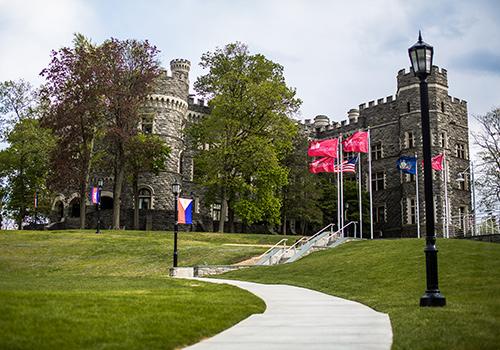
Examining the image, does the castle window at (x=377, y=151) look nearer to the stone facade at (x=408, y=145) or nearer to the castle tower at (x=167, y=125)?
the stone facade at (x=408, y=145)

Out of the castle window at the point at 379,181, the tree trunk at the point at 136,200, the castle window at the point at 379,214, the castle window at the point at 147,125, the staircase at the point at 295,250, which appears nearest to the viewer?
the staircase at the point at 295,250

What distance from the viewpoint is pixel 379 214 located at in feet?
180

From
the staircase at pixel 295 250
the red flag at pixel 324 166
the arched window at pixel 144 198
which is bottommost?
the staircase at pixel 295 250

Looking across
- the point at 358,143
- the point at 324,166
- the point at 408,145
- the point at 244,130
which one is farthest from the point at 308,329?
the point at 408,145

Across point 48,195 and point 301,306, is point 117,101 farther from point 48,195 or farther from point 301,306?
point 301,306

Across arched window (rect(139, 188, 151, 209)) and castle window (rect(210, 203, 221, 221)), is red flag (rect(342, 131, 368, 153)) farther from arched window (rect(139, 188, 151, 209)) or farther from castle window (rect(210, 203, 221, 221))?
castle window (rect(210, 203, 221, 221))

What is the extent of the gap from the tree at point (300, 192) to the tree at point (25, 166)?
20408mm

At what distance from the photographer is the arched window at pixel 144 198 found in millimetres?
50000

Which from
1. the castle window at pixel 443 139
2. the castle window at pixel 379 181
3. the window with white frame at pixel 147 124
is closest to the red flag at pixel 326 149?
the window with white frame at pixel 147 124

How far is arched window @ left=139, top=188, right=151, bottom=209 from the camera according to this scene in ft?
164

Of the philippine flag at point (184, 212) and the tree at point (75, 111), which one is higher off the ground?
the tree at point (75, 111)

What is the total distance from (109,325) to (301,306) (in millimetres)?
5203

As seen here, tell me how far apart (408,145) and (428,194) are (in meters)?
41.7

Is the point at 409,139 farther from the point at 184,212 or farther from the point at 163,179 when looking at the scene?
the point at 184,212
